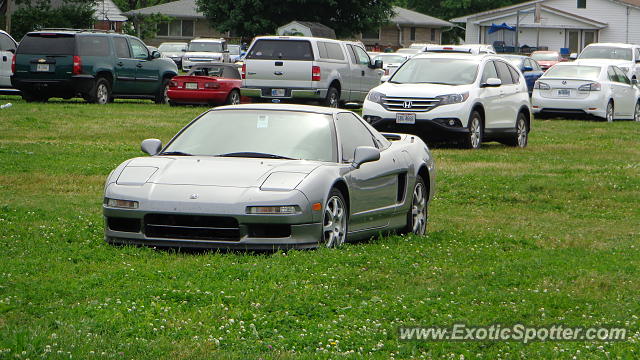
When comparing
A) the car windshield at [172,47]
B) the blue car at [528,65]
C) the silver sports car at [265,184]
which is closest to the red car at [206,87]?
the blue car at [528,65]

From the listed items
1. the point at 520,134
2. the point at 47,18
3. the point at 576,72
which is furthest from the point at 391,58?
the point at 520,134

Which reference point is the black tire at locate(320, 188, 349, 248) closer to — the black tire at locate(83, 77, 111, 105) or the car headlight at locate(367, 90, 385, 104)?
the car headlight at locate(367, 90, 385, 104)

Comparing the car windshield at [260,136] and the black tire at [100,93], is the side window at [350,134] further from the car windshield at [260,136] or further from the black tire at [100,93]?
the black tire at [100,93]

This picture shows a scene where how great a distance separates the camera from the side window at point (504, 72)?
2161cm

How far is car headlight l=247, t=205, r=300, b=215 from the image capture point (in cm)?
892

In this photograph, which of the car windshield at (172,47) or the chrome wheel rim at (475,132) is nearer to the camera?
the chrome wheel rim at (475,132)

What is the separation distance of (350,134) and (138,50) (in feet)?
67.5

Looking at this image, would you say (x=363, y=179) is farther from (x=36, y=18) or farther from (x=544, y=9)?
(x=544, y=9)

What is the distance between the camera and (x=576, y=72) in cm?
2867

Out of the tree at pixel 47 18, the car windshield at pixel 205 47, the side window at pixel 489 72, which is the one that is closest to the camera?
the side window at pixel 489 72

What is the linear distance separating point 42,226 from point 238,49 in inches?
2149

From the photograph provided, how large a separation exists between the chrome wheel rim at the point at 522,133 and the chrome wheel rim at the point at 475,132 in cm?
139

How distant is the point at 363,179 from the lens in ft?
33.3

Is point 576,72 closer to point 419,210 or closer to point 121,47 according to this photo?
point 121,47
